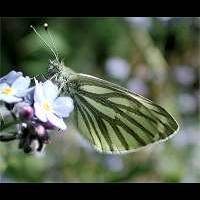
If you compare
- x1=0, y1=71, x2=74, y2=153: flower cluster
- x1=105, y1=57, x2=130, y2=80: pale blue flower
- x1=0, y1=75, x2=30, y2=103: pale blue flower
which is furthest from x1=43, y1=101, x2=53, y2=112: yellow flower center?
x1=105, y1=57, x2=130, y2=80: pale blue flower

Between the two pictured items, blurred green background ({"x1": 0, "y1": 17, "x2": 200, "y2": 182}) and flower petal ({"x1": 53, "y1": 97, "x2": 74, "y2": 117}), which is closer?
flower petal ({"x1": 53, "y1": 97, "x2": 74, "y2": 117})

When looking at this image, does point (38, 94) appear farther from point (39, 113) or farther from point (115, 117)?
point (115, 117)

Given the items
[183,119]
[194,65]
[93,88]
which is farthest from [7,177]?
[194,65]

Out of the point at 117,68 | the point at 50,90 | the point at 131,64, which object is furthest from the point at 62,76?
the point at 131,64

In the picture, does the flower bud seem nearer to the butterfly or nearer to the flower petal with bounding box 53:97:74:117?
the flower petal with bounding box 53:97:74:117

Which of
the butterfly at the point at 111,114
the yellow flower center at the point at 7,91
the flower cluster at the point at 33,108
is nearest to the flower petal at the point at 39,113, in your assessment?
the flower cluster at the point at 33,108
